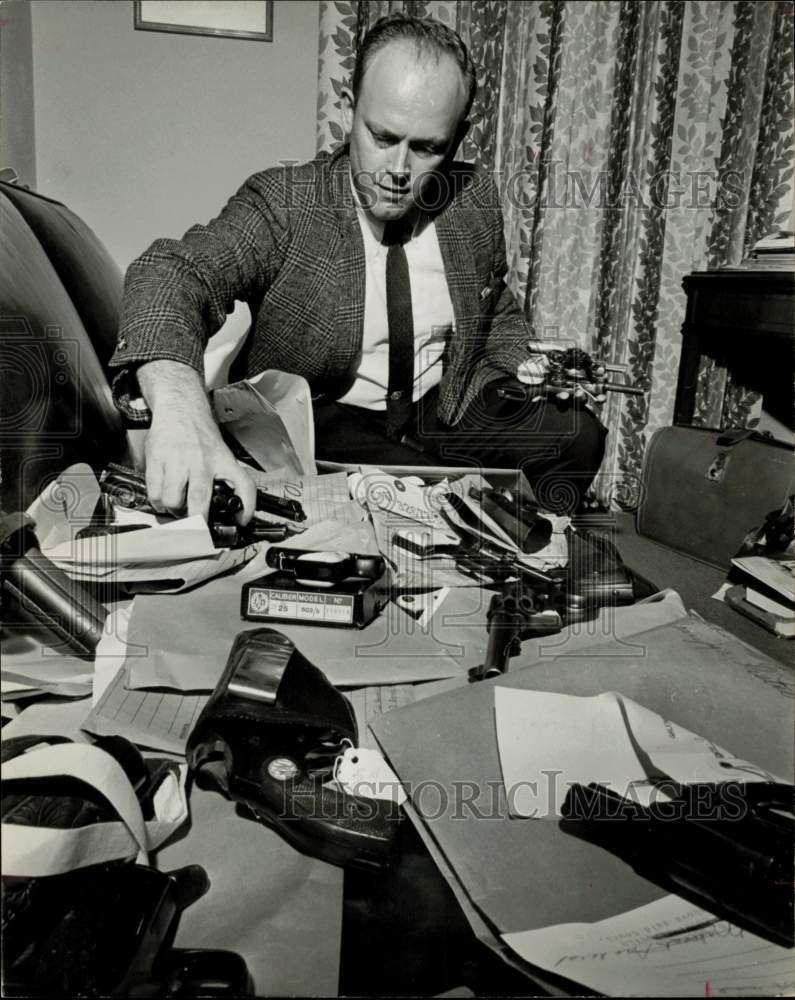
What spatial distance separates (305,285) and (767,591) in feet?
2.76

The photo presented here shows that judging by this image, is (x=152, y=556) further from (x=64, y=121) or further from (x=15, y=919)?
(x=64, y=121)

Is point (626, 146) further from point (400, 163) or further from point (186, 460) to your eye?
point (186, 460)

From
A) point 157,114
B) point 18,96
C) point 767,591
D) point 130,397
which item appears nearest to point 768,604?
point 767,591

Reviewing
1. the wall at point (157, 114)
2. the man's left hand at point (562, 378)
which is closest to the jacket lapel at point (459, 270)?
the man's left hand at point (562, 378)

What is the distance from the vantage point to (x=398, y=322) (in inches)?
49.6

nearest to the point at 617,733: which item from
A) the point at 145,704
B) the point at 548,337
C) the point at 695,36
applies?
the point at 145,704

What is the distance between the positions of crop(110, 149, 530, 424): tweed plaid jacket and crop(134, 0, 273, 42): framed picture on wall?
32 centimetres

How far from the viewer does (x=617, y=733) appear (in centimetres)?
49

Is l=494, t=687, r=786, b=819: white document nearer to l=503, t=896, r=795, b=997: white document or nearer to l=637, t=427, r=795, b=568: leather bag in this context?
l=503, t=896, r=795, b=997: white document

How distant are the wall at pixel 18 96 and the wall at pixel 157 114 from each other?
0.10 meters

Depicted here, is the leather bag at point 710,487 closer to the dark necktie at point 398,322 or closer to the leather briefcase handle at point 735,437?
the leather briefcase handle at point 735,437

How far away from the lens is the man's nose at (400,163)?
1.12 metres

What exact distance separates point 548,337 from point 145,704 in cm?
148

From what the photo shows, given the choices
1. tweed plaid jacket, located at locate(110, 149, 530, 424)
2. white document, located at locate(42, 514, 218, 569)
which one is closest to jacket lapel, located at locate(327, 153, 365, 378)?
tweed plaid jacket, located at locate(110, 149, 530, 424)
